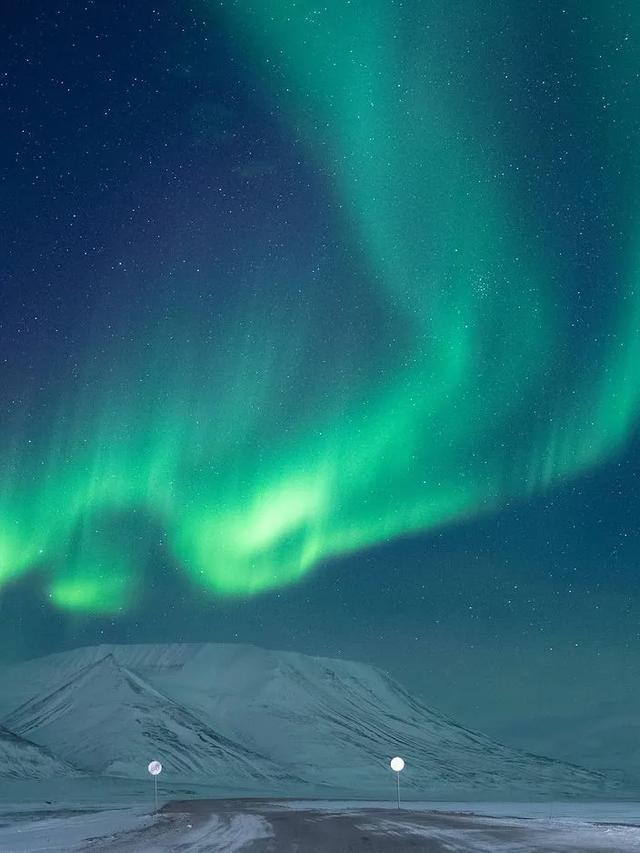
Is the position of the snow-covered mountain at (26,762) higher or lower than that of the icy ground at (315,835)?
higher

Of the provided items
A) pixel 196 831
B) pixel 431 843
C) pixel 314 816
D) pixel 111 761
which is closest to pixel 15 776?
pixel 111 761

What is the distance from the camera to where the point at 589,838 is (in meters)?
36.0

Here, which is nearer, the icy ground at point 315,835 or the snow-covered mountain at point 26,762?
the icy ground at point 315,835

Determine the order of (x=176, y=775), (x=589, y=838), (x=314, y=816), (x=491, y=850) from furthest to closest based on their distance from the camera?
(x=176, y=775) → (x=314, y=816) → (x=589, y=838) → (x=491, y=850)

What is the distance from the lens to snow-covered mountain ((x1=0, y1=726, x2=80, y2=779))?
159000 mm

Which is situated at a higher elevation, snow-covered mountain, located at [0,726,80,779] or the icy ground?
snow-covered mountain, located at [0,726,80,779]

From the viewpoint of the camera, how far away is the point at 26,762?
166 meters

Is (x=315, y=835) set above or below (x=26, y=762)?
below

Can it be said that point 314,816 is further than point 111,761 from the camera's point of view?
No

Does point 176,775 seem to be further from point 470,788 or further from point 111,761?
point 470,788

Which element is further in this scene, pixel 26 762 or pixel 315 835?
pixel 26 762

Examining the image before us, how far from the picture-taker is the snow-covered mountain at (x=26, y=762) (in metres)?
159

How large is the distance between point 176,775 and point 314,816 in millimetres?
146948

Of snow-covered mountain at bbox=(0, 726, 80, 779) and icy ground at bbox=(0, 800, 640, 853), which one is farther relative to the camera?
snow-covered mountain at bbox=(0, 726, 80, 779)
